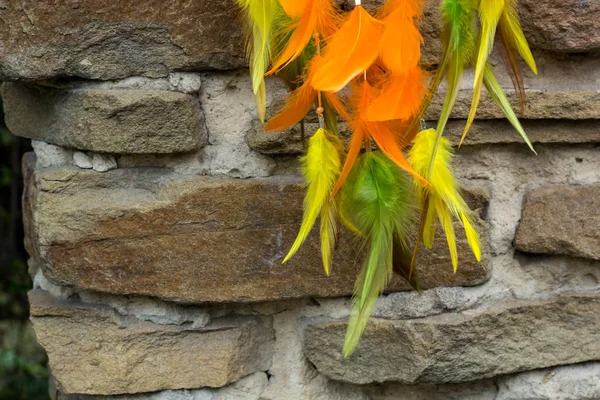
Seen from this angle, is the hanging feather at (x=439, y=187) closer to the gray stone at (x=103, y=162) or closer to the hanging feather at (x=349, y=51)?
the hanging feather at (x=349, y=51)

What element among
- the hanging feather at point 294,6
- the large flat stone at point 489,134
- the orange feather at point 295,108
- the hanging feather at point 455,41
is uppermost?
the hanging feather at point 294,6

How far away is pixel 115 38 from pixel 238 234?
1.05ft

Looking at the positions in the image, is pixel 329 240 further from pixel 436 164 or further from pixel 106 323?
pixel 106 323

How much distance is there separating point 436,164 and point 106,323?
0.55 metres

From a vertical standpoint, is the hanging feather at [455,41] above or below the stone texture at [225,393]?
above

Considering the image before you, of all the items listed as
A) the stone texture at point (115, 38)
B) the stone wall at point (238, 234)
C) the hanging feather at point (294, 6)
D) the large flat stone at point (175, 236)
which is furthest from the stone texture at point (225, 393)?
the hanging feather at point (294, 6)

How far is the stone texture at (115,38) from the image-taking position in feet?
3.41

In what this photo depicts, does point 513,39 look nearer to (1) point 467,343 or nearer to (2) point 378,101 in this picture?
(2) point 378,101

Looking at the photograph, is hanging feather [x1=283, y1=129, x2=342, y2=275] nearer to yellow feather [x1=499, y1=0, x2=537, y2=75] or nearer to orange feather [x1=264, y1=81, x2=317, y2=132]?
orange feather [x1=264, y1=81, x2=317, y2=132]

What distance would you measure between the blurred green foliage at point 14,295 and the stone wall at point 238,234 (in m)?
1.51

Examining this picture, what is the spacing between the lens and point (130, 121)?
1072 mm

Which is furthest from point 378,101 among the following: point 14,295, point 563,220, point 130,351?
point 14,295

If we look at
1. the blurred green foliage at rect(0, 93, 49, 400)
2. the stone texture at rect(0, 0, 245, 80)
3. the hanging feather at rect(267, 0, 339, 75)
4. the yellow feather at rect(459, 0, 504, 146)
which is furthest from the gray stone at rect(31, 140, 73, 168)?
the blurred green foliage at rect(0, 93, 49, 400)

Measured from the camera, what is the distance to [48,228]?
109cm
